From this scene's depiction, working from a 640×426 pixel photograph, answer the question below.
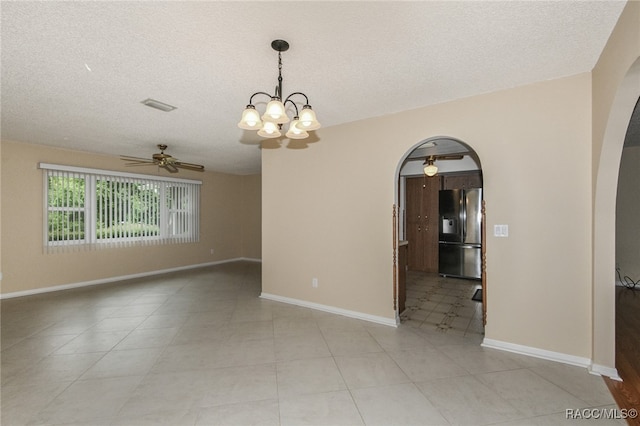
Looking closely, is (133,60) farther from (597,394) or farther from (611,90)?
(597,394)

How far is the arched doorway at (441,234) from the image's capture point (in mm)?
4000

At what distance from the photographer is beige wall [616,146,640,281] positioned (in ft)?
16.7

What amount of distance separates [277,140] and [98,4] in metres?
2.83

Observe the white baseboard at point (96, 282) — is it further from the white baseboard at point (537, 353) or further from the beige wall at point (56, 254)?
the white baseboard at point (537, 353)

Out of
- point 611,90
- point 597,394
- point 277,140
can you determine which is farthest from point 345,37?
point 597,394

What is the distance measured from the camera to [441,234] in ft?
20.3

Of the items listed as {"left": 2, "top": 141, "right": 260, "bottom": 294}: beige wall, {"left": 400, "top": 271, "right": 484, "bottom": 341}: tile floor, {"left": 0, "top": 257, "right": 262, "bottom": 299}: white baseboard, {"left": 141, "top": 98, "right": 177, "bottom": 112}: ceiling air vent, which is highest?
{"left": 141, "top": 98, "right": 177, "bottom": 112}: ceiling air vent

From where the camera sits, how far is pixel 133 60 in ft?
7.36

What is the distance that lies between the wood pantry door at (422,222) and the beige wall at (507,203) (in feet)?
11.7

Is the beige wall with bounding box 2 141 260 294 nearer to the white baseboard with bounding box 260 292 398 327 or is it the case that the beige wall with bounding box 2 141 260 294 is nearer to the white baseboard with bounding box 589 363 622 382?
the white baseboard with bounding box 260 292 398 327

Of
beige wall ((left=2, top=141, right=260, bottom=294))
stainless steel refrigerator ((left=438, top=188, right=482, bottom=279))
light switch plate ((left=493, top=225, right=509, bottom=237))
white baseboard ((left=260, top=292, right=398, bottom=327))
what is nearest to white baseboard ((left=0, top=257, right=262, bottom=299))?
beige wall ((left=2, top=141, right=260, bottom=294))

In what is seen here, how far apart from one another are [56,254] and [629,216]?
1057 cm

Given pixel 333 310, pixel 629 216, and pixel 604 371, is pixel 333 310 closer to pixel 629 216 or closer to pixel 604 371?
pixel 604 371

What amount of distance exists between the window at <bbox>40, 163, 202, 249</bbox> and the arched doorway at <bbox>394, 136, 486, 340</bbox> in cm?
529
